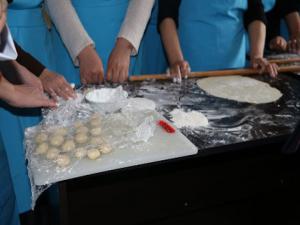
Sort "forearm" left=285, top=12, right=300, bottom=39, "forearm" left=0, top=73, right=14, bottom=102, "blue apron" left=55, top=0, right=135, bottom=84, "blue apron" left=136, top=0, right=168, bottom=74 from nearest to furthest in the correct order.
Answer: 1. "forearm" left=0, top=73, right=14, bottom=102
2. "blue apron" left=55, top=0, right=135, bottom=84
3. "blue apron" left=136, top=0, right=168, bottom=74
4. "forearm" left=285, top=12, right=300, bottom=39

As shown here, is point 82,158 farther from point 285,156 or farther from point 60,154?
point 285,156

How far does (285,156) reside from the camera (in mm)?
982

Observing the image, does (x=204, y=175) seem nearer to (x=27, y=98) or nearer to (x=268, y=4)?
(x=27, y=98)

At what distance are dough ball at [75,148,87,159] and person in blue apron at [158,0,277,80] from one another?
0.69m

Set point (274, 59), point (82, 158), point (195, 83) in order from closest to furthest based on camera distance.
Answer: point (82, 158) → point (195, 83) → point (274, 59)

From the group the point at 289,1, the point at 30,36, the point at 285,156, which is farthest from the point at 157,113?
the point at 289,1

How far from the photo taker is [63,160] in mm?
712

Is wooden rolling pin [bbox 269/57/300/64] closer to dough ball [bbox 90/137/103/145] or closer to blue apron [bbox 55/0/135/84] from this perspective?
blue apron [bbox 55/0/135/84]

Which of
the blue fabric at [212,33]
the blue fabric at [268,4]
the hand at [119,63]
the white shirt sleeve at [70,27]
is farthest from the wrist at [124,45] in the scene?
the blue fabric at [268,4]

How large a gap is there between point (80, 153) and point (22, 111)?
0.64 m

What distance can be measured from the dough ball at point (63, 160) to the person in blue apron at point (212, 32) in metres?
0.73

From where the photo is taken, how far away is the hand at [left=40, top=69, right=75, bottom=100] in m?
1.05

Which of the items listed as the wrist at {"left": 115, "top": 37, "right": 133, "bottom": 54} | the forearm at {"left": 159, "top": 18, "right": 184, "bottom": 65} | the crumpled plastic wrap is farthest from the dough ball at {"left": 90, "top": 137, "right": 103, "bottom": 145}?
the forearm at {"left": 159, "top": 18, "right": 184, "bottom": 65}

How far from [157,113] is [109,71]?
377 millimetres
